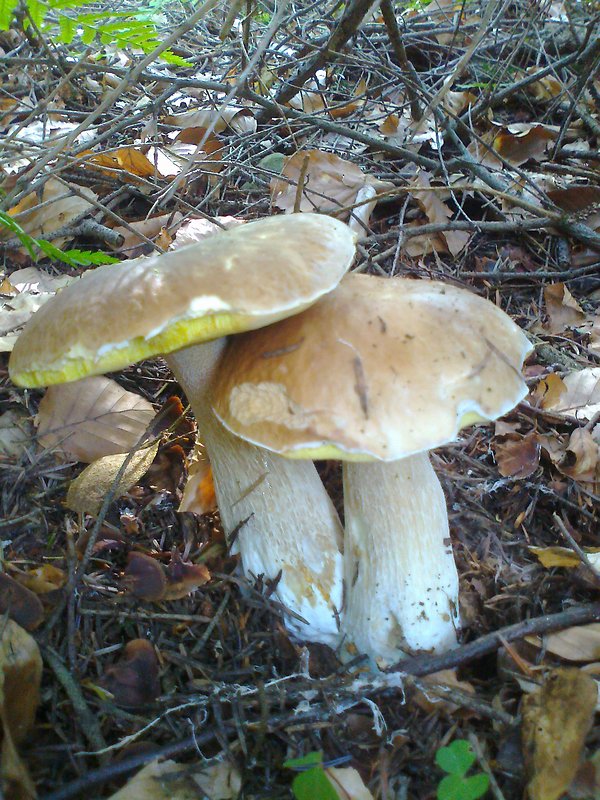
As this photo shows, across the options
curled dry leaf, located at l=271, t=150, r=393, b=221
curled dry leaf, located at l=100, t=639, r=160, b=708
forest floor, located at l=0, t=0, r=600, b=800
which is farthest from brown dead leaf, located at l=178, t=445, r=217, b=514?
curled dry leaf, located at l=271, t=150, r=393, b=221

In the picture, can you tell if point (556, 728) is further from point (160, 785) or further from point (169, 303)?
point (169, 303)

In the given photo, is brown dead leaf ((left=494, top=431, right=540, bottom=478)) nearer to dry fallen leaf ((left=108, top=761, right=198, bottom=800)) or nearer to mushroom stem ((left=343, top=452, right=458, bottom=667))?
mushroom stem ((left=343, top=452, right=458, bottom=667))

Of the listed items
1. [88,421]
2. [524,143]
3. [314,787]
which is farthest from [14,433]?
[524,143]

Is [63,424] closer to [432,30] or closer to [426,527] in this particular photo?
[426,527]

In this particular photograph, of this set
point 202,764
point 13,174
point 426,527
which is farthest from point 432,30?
point 202,764

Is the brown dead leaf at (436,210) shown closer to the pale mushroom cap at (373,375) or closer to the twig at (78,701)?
the pale mushroom cap at (373,375)

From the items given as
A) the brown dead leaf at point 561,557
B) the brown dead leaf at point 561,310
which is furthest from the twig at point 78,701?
the brown dead leaf at point 561,310
